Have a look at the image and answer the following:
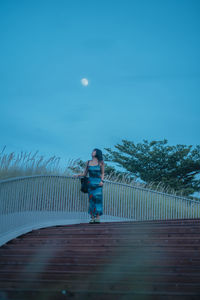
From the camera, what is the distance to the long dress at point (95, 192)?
29.5ft

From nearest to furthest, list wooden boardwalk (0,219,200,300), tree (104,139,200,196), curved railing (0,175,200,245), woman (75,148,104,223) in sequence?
wooden boardwalk (0,219,200,300)
curved railing (0,175,200,245)
woman (75,148,104,223)
tree (104,139,200,196)

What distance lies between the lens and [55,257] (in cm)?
560

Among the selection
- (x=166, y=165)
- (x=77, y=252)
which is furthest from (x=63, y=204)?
(x=166, y=165)

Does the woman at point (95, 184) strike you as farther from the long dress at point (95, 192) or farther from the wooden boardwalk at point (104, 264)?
the wooden boardwalk at point (104, 264)

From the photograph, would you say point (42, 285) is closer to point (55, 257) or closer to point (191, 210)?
point (55, 257)

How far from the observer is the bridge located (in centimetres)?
411

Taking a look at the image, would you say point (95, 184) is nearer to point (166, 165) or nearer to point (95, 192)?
point (95, 192)

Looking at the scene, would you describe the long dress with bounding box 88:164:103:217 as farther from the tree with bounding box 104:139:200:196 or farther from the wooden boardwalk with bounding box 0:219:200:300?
the tree with bounding box 104:139:200:196

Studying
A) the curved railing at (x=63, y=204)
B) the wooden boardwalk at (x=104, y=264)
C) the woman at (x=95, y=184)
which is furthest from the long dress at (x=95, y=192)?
the wooden boardwalk at (x=104, y=264)

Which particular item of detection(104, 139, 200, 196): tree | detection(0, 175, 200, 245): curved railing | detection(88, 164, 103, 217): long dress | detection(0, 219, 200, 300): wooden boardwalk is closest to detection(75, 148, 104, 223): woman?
detection(88, 164, 103, 217): long dress

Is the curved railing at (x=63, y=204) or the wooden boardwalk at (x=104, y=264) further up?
the curved railing at (x=63, y=204)

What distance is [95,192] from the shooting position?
905 cm

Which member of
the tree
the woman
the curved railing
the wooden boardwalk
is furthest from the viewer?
the tree

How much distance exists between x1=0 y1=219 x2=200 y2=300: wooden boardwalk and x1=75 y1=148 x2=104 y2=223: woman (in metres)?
1.66
